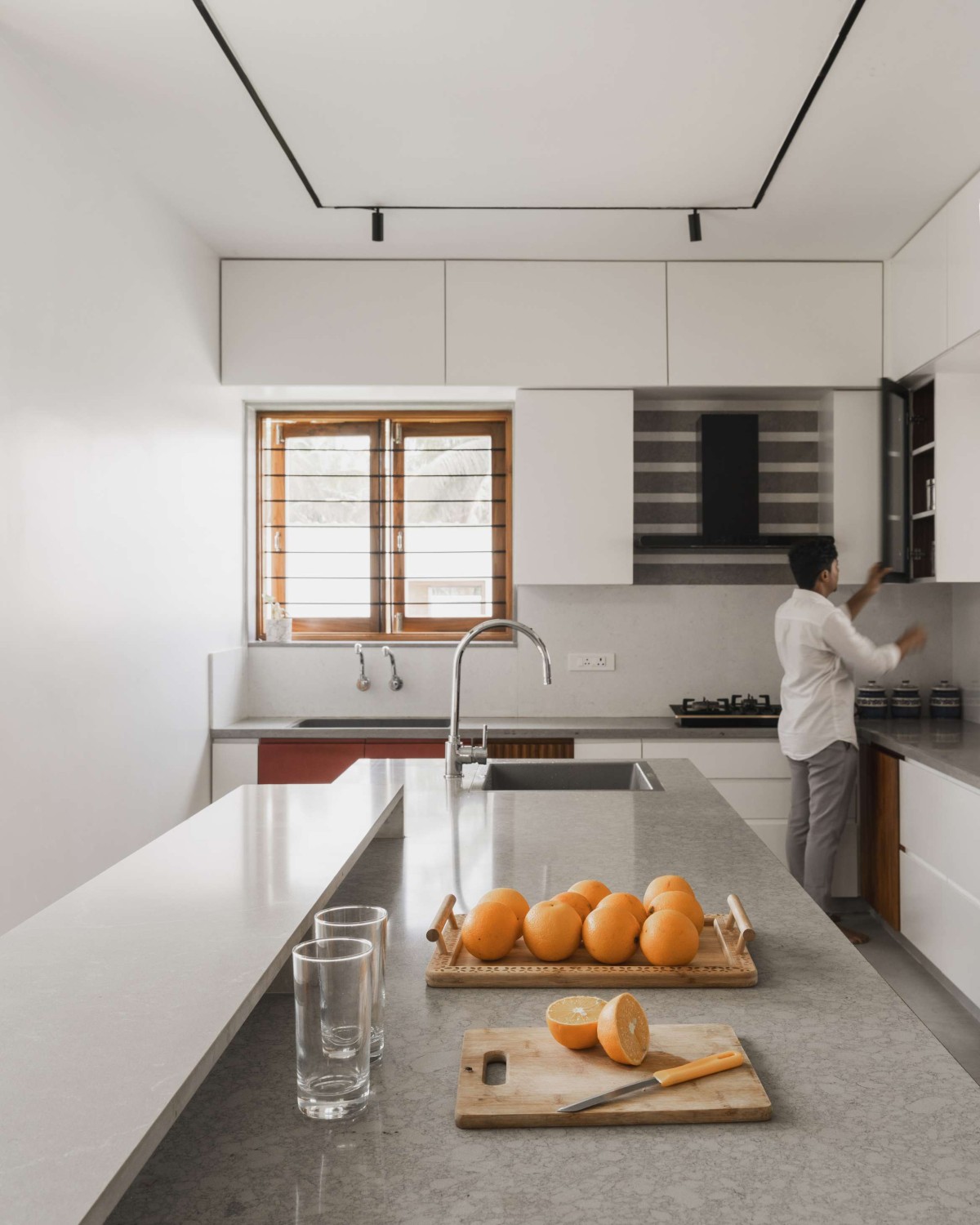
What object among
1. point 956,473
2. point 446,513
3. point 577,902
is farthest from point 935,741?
point 577,902

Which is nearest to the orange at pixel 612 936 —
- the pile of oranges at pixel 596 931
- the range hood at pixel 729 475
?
the pile of oranges at pixel 596 931

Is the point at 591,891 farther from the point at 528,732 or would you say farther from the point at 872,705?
the point at 872,705

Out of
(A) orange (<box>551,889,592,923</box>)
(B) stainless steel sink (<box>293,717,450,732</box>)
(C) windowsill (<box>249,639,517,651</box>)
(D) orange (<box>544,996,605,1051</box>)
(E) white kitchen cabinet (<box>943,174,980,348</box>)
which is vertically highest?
(E) white kitchen cabinet (<box>943,174,980,348</box>)

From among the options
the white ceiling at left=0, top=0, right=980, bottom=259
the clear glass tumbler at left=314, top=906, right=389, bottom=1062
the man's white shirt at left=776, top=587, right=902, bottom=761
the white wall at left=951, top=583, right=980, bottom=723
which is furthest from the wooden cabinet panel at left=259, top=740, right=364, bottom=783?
the clear glass tumbler at left=314, top=906, right=389, bottom=1062

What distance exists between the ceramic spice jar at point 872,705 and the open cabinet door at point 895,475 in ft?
1.64

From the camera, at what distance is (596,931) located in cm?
125

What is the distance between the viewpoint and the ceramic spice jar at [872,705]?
402cm

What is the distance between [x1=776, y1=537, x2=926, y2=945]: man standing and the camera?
3.56 meters

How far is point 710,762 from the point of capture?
3.88 metres

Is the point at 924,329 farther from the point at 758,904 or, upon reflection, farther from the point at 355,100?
the point at 758,904

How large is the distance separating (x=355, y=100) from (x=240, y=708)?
2553 millimetres

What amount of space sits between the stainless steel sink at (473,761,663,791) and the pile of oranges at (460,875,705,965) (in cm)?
148

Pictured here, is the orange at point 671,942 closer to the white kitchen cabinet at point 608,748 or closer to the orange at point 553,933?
the orange at point 553,933

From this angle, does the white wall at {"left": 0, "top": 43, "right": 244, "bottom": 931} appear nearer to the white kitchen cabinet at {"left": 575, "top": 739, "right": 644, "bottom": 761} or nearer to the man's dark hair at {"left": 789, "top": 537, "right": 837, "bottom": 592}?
the white kitchen cabinet at {"left": 575, "top": 739, "right": 644, "bottom": 761}
